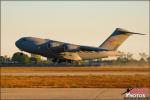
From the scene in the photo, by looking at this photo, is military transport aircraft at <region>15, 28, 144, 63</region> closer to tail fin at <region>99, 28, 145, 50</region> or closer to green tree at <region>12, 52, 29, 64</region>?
tail fin at <region>99, 28, 145, 50</region>

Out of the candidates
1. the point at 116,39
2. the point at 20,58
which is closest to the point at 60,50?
the point at 116,39

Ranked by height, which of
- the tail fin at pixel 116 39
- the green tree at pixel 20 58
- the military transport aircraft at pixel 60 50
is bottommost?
the green tree at pixel 20 58

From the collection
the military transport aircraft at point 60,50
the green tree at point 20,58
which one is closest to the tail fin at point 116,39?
the military transport aircraft at point 60,50

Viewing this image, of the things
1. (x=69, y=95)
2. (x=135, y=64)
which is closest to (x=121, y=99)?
(x=69, y=95)

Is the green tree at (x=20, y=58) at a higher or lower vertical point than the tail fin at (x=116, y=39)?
lower

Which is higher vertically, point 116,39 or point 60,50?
point 116,39

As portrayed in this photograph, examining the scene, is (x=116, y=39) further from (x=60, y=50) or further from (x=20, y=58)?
(x=20, y=58)

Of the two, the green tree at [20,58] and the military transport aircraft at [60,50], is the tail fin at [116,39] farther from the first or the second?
the green tree at [20,58]

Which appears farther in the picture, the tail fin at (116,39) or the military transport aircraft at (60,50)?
the tail fin at (116,39)

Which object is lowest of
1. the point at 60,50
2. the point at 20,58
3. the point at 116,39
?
the point at 20,58

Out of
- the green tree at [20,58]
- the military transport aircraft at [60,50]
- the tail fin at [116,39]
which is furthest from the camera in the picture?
the green tree at [20,58]

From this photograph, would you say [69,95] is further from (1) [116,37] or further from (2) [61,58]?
(1) [116,37]

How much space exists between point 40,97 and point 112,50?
45045mm

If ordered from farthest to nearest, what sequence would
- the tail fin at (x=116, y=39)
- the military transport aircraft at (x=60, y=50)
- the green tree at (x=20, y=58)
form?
1. the green tree at (x=20, y=58)
2. the tail fin at (x=116, y=39)
3. the military transport aircraft at (x=60, y=50)
